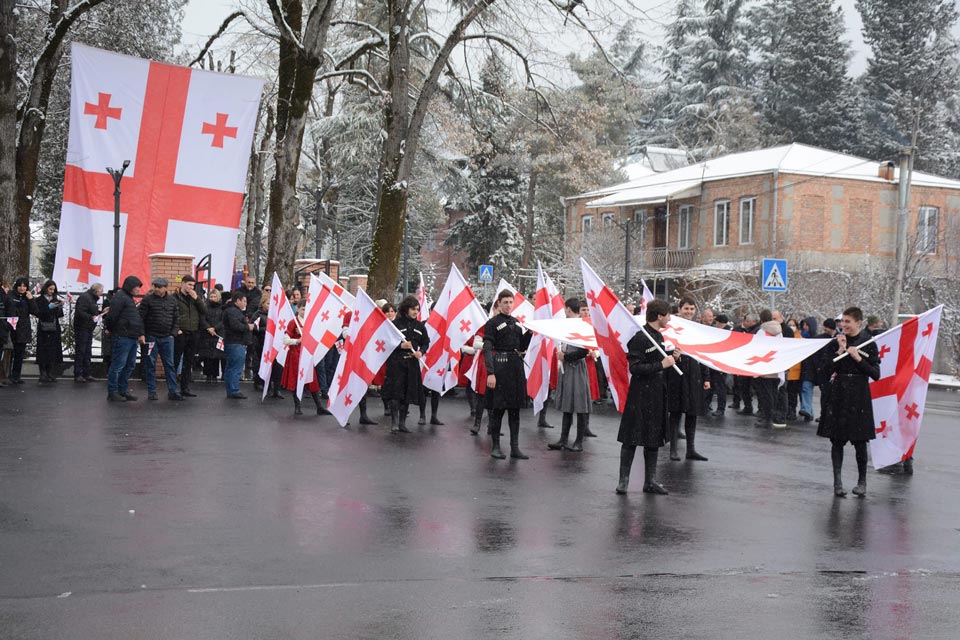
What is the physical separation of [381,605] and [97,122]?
59.0 ft

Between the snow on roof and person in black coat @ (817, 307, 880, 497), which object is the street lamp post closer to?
person in black coat @ (817, 307, 880, 497)

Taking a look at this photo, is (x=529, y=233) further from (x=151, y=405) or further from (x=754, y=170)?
(x=151, y=405)

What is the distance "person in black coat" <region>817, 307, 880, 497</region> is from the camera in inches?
440

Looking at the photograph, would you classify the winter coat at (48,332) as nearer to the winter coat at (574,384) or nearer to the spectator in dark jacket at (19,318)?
the spectator in dark jacket at (19,318)

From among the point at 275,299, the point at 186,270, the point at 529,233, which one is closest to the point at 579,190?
the point at 529,233

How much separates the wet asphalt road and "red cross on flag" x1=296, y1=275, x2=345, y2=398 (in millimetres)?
2487

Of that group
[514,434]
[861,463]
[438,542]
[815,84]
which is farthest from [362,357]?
[815,84]

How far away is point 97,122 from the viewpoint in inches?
874

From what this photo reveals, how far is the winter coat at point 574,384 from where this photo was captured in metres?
13.7

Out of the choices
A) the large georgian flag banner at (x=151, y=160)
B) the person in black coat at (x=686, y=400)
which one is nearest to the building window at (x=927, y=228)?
the large georgian flag banner at (x=151, y=160)

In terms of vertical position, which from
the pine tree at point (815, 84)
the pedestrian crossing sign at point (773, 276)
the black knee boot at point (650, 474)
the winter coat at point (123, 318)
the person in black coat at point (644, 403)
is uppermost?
the pine tree at point (815, 84)

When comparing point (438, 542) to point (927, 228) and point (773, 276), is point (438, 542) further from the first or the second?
point (927, 228)

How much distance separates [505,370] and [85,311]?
32.8 ft

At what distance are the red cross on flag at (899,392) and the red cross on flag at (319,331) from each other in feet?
25.4
